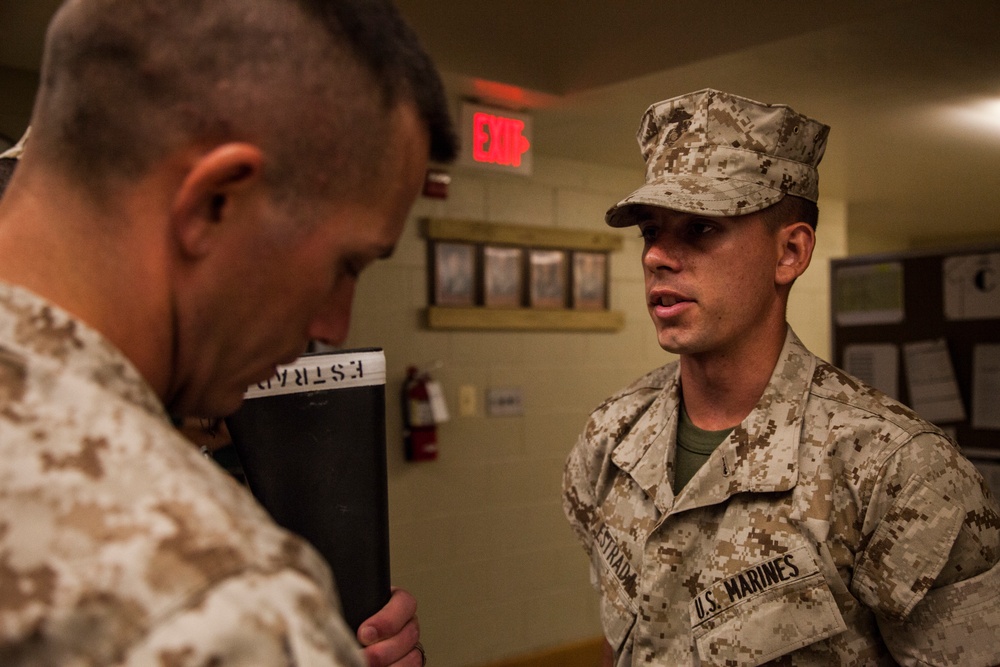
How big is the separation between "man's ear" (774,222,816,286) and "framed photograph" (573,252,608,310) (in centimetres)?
269

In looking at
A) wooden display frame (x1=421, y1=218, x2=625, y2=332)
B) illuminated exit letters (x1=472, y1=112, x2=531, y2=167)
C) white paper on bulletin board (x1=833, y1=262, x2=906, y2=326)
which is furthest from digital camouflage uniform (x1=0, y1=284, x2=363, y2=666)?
wooden display frame (x1=421, y1=218, x2=625, y2=332)

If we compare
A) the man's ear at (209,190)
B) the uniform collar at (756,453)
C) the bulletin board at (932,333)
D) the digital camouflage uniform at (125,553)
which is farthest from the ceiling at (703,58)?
the digital camouflage uniform at (125,553)

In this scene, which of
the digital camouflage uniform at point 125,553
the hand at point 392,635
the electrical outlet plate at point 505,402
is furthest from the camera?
the electrical outlet plate at point 505,402

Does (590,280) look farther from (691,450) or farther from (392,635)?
(392,635)

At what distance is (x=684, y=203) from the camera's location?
1.42 metres

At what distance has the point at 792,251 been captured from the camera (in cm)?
152

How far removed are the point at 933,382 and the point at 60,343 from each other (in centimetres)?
282

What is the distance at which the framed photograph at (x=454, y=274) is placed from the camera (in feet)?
12.3

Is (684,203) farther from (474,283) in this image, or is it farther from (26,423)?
(474,283)

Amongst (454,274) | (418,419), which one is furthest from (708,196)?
(454,274)

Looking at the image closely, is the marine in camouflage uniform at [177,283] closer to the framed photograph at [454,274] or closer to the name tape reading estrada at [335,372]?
the name tape reading estrada at [335,372]

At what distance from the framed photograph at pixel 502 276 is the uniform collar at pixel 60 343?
3.45 meters

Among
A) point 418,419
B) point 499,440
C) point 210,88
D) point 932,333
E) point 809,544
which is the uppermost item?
point 210,88

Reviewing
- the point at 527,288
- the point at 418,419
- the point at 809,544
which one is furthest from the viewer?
the point at 527,288
